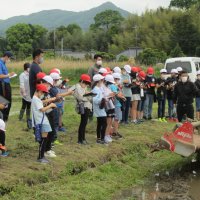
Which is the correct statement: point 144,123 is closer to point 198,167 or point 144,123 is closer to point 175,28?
point 198,167

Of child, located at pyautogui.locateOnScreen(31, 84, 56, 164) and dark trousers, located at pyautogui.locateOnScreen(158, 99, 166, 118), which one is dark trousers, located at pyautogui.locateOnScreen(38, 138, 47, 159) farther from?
dark trousers, located at pyautogui.locateOnScreen(158, 99, 166, 118)

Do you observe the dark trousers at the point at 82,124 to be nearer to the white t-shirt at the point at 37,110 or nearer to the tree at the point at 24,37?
the white t-shirt at the point at 37,110

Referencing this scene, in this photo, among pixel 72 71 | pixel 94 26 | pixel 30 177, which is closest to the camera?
pixel 30 177

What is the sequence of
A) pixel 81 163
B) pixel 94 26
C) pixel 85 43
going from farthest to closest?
pixel 94 26 < pixel 85 43 < pixel 81 163

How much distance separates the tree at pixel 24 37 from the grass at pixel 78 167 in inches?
2549

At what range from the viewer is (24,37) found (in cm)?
7819

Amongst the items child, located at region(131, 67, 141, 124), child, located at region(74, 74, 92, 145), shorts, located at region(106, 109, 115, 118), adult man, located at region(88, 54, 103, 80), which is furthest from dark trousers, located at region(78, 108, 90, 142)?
child, located at region(131, 67, 141, 124)

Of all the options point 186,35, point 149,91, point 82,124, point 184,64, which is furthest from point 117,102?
point 186,35

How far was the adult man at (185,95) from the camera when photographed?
11759mm

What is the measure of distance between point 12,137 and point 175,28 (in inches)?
2140

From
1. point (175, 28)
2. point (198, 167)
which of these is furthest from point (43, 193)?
point (175, 28)

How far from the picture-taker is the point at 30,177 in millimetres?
7527

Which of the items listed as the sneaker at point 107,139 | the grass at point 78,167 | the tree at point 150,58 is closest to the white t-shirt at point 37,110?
the grass at point 78,167

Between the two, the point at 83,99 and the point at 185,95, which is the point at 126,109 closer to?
the point at 185,95
